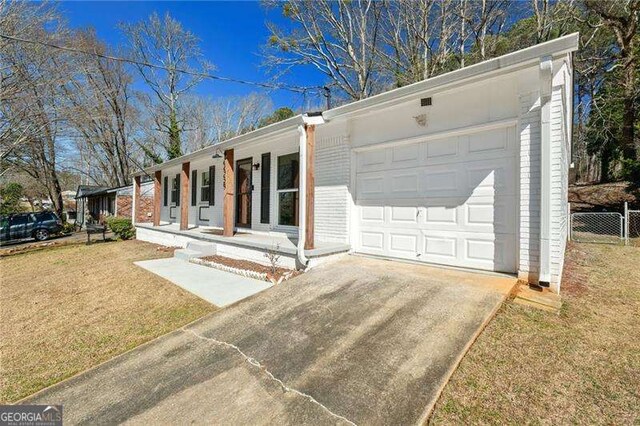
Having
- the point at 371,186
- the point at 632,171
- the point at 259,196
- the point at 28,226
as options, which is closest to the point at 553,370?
the point at 371,186

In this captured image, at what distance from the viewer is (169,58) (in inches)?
962

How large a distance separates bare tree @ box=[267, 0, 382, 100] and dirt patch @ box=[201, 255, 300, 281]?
13303 mm

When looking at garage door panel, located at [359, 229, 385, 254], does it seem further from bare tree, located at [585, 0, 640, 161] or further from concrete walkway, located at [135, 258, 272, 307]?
bare tree, located at [585, 0, 640, 161]

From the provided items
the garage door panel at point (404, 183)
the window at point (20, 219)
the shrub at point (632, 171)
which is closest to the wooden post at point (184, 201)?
the garage door panel at point (404, 183)

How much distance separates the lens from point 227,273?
6.38 metres

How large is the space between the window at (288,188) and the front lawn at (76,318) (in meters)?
3.28

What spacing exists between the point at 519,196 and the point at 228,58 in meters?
14.6

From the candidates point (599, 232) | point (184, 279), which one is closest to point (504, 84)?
point (184, 279)

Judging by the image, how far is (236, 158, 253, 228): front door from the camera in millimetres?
9398

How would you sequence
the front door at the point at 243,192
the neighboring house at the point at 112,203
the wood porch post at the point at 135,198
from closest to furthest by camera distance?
the front door at the point at 243,192 < the wood porch post at the point at 135,198 < the neighboring house at the point at 112,203

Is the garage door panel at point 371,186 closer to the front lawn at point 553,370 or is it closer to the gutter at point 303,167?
the gutter at point 303,167

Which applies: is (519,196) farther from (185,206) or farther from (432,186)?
(185,206)

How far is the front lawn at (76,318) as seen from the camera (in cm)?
327

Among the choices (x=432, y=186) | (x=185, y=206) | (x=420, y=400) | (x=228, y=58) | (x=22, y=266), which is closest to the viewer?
(x=420, y=400)
